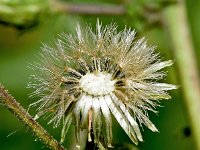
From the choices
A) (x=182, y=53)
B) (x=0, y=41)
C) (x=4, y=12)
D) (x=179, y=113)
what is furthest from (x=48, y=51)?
(x=0, y=41)

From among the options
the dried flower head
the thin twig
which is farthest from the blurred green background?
the dried flower head

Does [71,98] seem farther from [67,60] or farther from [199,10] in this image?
[199,10]

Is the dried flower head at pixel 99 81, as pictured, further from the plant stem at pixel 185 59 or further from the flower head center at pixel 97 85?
the plant stem at pixel 185 59

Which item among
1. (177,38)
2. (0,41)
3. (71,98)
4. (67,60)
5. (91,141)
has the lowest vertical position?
(91,141)

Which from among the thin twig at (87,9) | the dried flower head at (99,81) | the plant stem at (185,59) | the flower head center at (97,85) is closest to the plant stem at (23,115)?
the dried flower head at (99,81)

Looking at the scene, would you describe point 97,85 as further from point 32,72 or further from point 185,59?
point 32,72

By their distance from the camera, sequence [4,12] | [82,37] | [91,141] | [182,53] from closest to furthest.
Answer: [91,141] → [82,37] → [4,12] → [182,53]

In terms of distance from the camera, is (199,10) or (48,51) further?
(199,10)

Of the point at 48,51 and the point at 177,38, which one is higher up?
the point at 177,38

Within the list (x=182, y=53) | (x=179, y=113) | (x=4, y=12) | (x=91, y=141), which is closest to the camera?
(x=91, y=141)
